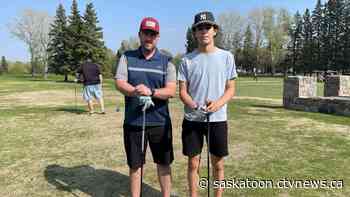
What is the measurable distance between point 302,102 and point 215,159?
9.34 metres

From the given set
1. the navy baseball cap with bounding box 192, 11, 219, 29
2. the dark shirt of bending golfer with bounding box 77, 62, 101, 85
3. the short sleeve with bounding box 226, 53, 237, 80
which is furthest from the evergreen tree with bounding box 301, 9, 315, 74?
the navy baseball cap with bounding box 192, 11, 219, 29

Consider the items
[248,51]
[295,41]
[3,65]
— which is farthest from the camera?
[3,65]

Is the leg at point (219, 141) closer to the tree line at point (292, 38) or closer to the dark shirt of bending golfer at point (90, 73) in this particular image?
the dark shirt of bending golfer at point (90, 73)

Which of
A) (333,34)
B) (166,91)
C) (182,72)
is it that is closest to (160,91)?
(166,91)

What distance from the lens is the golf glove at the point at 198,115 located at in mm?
3047

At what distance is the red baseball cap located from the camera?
9.80ft

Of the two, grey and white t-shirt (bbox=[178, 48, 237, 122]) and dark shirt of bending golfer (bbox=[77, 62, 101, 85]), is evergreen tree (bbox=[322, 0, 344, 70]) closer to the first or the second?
dark shirt of bending golfer (bbox=[77, 62, 101, 85])

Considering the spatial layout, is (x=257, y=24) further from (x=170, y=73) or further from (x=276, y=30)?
(x=170, y=73)

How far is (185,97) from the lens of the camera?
3.11 m

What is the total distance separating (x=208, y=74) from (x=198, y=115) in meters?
0.40

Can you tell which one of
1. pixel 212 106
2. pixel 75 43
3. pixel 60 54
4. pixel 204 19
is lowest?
pixel 212 106

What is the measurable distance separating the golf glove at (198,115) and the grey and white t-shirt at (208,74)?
5cm

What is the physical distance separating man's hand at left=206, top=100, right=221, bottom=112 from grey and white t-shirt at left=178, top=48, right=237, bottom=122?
2.6 inches

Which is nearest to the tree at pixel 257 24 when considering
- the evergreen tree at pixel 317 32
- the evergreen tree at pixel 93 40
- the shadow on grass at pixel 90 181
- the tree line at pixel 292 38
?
the tree line at pixel 292 38
